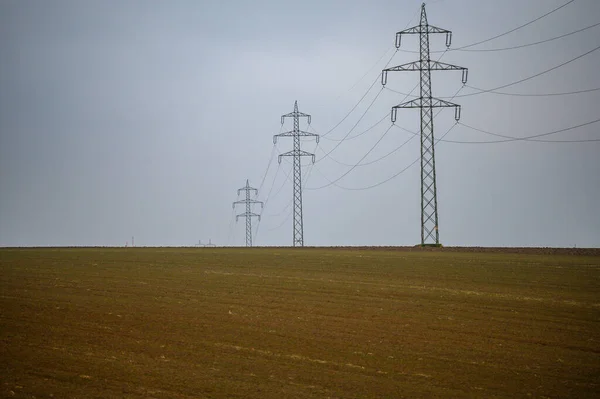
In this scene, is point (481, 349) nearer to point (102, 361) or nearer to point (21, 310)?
point (102, 361)

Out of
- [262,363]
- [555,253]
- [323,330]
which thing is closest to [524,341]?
[323,330]

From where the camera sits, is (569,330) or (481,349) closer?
(481,349)

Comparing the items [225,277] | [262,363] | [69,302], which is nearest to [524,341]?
[262,363]

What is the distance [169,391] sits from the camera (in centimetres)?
1034

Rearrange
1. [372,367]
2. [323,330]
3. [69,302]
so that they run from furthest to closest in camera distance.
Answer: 1. [69,302]
2. [323,330]
3. [372,367]

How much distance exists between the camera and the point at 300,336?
1455 centimetres

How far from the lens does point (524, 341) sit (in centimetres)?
1442

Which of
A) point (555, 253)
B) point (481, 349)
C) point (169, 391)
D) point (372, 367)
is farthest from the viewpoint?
point (555, 253)

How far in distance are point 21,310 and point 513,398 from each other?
11621 millimetres

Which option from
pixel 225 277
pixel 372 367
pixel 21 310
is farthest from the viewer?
pixel 225 277

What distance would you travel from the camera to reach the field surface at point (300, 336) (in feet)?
35.7

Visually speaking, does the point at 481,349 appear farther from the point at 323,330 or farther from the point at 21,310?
the point at 21,310

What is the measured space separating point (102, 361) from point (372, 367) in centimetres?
430

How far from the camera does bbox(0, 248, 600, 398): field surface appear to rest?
1088 centimetres
